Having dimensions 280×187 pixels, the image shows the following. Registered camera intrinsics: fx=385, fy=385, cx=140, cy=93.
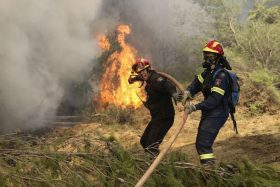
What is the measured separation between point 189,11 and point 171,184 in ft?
39.2

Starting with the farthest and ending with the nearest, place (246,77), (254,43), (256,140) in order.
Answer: (254,43), (246,77), (256,140)

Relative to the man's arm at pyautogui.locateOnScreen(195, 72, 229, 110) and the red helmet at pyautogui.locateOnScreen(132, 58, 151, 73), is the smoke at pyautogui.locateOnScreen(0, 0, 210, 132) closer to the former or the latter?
the red helmet at pyautogui.locateOnScreen(132, 58, 151, 73)

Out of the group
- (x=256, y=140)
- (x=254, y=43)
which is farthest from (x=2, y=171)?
(x=254, y=43)

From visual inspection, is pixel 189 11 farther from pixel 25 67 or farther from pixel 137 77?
pixel 137 77

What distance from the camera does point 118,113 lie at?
1109 centimetres

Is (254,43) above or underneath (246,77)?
above

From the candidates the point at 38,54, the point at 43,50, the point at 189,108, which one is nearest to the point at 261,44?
the point at 43,50

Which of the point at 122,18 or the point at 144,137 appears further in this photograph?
the point at 122,18

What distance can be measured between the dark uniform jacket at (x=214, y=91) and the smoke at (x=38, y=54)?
5509mm

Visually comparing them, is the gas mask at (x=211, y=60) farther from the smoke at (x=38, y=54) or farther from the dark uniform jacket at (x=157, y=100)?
the smoke at (x=38, y=54)

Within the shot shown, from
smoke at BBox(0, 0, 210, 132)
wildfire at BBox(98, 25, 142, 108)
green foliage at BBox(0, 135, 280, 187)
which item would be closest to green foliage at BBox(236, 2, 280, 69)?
smoke at BBox(0, 0, 210, 132)

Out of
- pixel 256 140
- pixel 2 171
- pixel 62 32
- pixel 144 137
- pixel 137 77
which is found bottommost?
pixel 256 140

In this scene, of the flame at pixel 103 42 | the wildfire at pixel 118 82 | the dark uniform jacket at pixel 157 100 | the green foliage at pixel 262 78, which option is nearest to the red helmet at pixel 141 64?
the dark uniform jacket at pixel 157 100

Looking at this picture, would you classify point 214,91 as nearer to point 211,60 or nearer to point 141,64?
point 211,60
